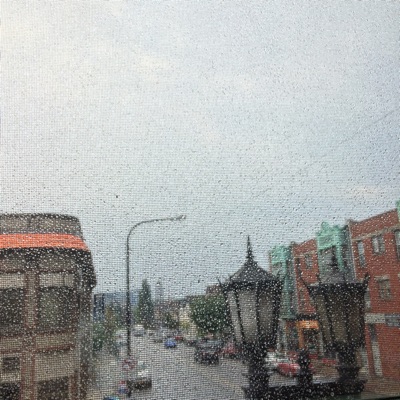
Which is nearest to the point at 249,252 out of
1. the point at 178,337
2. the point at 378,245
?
the point at 178,337

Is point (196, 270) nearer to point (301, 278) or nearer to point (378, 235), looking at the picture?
point (301, 278)

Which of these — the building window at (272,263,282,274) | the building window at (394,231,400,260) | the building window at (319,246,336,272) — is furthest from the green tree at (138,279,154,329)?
the building window at (394,231,400,260)

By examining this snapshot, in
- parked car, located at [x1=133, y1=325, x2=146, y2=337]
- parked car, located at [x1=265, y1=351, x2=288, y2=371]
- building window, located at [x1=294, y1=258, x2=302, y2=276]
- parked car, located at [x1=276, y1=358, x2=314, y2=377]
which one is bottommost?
parked car, located at [x1=276, y1=358, x2=314, y2=377]

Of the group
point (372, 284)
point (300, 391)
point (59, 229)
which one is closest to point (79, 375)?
point (59, 229)

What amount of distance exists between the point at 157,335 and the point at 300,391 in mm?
250

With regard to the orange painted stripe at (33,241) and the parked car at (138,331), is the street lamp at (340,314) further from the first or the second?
the orange painted stripe at (33,241)

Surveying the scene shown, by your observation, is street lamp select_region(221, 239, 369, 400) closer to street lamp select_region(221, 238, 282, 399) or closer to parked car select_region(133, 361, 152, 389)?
street lamp select_region(221, 238, 282, 399)

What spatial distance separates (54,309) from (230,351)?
0.28m

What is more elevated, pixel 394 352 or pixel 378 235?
pixel 378 235

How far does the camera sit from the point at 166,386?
534 mm

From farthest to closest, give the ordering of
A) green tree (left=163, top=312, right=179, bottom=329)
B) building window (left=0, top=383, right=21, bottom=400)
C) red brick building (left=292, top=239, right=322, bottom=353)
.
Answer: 1. red brick building (left=292, top=239, right=322, bottom=353)
2. green tree (left=163, top=312, right=179, bottom=329)
3. building window (left=0, top=383, right=21, bottom=400)

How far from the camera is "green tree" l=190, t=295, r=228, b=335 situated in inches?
21.5

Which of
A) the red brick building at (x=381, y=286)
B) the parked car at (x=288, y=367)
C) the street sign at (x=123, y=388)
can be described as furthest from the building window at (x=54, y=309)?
the red brick building at (x=381, y=286)

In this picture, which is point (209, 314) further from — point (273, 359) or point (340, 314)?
point (340, 314)
